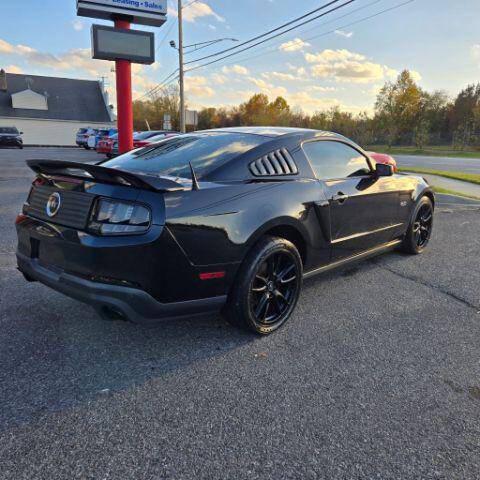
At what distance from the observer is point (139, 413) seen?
7.18 ft

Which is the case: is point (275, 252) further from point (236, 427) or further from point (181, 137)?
point (181, 137)

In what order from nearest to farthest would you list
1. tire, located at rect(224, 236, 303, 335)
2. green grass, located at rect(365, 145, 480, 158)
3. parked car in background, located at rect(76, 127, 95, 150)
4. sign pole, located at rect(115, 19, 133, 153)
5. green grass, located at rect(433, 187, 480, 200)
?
tire, located at rect(224, 236, 303, 335) < green grass, located at rect(433, 187, 480, 200) < sign pole, located at rect(115, 19, 133, 153) < parked car in background, located at rect(76, 127, 95, 150) < green grass, located at rect(365, 145, 480, 158)

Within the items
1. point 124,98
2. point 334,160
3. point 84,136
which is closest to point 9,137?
point 84,136

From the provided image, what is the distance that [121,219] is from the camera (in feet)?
7.93

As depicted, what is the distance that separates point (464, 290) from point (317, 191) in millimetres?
1966

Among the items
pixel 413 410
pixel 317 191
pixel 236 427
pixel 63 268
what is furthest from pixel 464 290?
pixel 63 268

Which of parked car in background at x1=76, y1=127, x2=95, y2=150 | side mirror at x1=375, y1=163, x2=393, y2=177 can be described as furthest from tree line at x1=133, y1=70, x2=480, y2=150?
side mirror at x1=375, y1=163, x2=393, y2=177

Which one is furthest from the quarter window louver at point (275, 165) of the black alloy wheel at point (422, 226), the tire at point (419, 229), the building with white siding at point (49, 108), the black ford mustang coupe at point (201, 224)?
the building with white siding at point (49, 108)

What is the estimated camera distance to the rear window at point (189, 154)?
3.05 m

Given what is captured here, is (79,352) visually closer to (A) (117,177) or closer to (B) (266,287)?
(A) (117,177)

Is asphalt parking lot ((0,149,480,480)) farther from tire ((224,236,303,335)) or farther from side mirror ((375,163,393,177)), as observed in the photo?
side mirror ((375,163,393,177))

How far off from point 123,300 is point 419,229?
4042mm

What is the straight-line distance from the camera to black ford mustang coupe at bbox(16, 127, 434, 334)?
2.42m

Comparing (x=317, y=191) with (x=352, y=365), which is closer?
(x=352, y=365)
